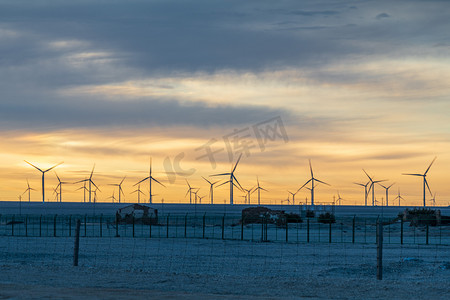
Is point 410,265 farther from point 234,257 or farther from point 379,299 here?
point 379,299

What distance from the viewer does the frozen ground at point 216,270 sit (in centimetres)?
2316

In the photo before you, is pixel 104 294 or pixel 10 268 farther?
pixel 10 268

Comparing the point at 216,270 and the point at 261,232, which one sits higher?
the point at 216,270

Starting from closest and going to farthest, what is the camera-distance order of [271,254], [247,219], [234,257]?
[234,257] → [271,254] → [247,219]

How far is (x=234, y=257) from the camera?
151ft

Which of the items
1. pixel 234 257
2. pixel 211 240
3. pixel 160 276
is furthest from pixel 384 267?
pixel 211 240

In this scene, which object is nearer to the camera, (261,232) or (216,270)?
(216,270)

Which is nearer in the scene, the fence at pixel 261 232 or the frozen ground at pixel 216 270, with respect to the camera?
the frozen ground at pixel 216 270

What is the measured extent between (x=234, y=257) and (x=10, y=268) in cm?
1928

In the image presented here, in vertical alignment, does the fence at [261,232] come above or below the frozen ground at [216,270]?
below

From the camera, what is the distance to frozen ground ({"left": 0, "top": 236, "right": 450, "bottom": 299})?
912 inches

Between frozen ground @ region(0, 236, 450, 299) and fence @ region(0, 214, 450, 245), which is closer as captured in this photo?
frozen ground @ region(0, 236, 450, 299)

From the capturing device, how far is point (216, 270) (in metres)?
36.2

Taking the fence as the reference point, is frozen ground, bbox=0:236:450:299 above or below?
above
